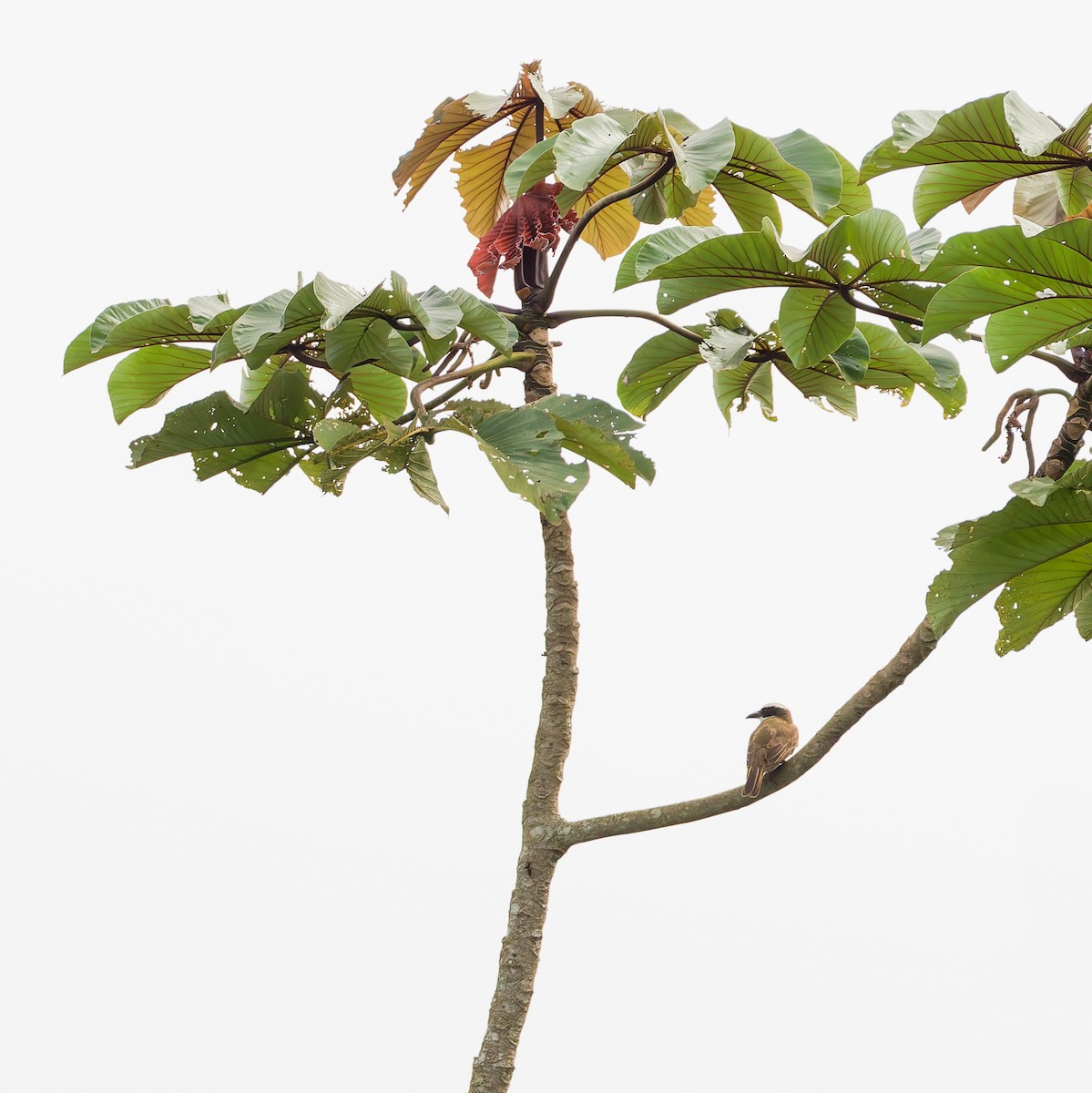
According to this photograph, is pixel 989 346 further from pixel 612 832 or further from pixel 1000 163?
pixel 612 832

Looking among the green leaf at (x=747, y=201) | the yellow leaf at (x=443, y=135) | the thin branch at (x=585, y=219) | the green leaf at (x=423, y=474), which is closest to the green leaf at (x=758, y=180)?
the green leaf at (x=747, y=201)

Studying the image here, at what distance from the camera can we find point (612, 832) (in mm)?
1892

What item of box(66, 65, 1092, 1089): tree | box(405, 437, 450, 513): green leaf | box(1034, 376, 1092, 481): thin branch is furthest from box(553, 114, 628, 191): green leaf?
box(1034, 376, 1092, 481): thin branch

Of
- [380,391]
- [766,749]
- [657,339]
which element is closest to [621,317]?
[657,339]

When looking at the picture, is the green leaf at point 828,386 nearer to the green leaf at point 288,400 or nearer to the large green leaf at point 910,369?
the large green leaf at point 910,369

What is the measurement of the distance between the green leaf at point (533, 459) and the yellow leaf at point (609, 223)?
741 millimetres

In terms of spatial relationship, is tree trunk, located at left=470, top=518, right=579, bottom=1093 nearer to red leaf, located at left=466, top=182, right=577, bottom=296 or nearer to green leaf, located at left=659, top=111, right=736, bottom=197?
red leaf, located at left=466, top=182, right=577, bottom=296

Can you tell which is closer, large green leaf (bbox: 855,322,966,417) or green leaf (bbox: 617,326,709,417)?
large green leaf (bbox: 855,322,966,417)

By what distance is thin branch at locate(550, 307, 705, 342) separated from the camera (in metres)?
1.93

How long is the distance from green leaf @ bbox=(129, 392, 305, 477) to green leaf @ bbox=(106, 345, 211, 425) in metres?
0.09

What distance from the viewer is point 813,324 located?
65.2 inches

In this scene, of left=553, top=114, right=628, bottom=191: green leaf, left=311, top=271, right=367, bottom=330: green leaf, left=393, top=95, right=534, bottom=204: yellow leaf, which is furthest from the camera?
left=393, top=95, right=534, bottom=204: yellow leaf

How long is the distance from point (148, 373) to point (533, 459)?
2.11 feet

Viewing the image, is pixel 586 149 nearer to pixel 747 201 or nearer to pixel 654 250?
pixel 654 250
